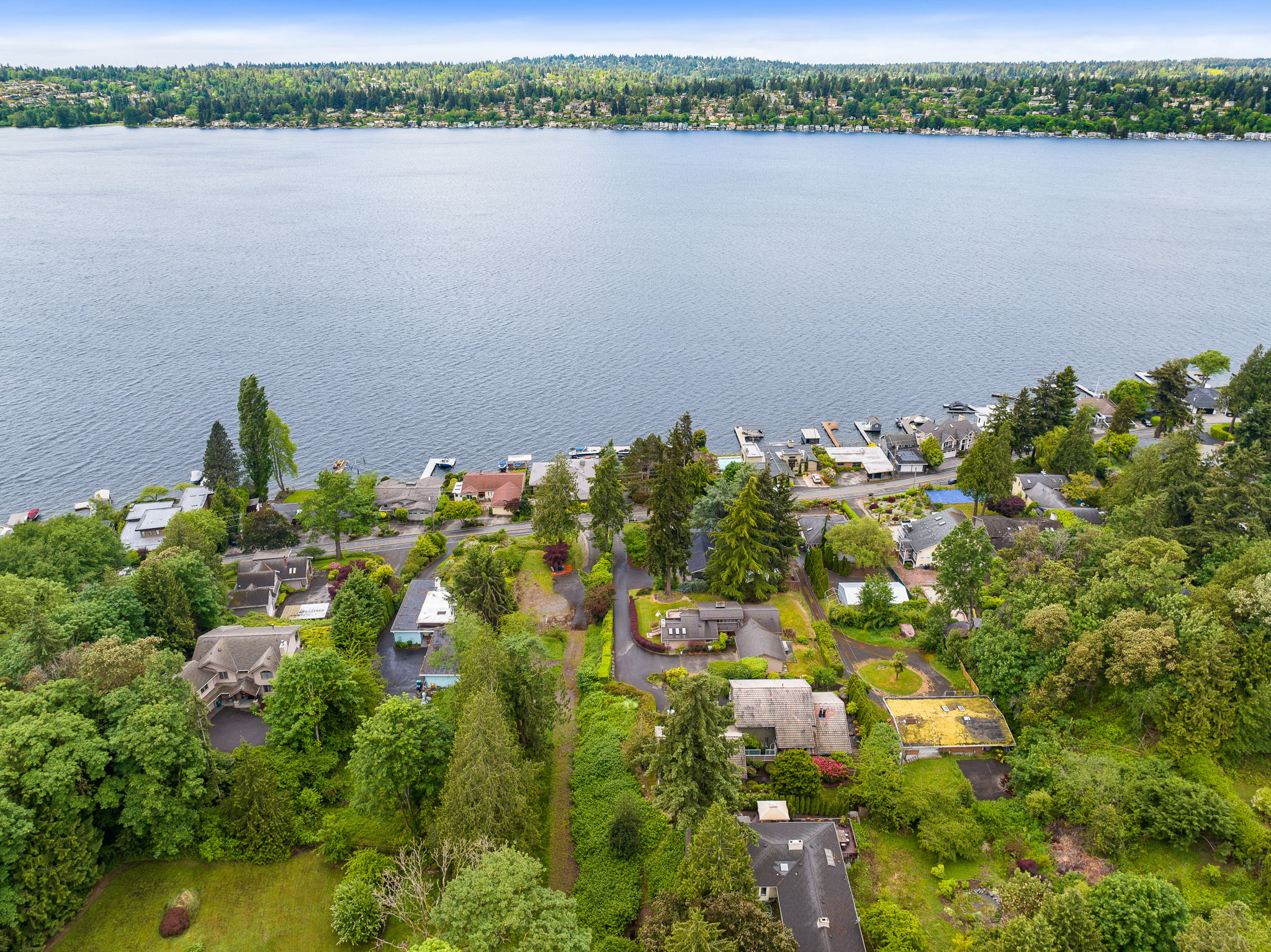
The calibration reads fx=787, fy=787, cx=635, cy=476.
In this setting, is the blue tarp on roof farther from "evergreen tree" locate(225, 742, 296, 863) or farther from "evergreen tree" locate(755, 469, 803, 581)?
"evergreen tree" locate(225, 742, 296, 863)

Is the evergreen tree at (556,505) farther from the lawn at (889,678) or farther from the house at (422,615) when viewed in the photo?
the lawn at (889,678)

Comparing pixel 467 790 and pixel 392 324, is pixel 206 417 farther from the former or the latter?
pixel 467 790

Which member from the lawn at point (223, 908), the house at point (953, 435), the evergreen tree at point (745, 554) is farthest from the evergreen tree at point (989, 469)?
the lawn at point (223, 908)

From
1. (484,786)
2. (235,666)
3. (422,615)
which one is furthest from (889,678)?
(235,666)

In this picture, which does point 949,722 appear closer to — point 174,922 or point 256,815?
point 256,815

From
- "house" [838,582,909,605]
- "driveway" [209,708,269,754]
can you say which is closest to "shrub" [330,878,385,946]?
"driveway" [209,708,269,754]
